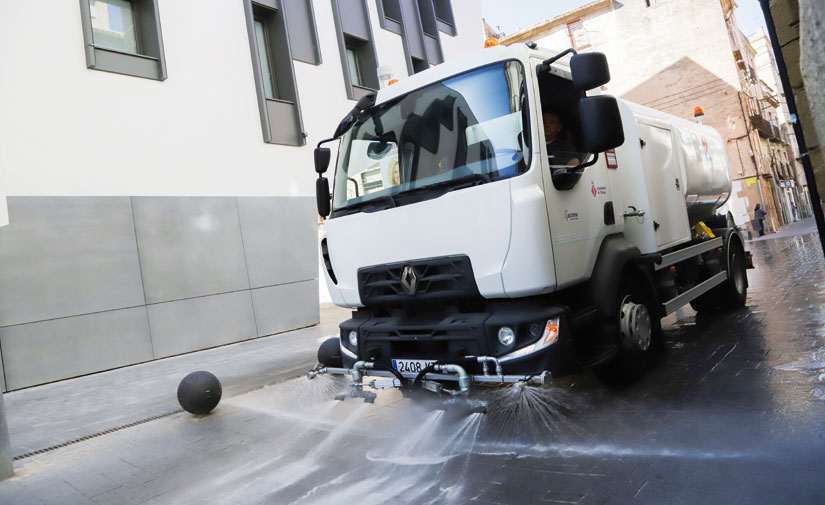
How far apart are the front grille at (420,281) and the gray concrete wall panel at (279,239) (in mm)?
8146

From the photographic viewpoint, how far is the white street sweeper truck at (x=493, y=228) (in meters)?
3.83

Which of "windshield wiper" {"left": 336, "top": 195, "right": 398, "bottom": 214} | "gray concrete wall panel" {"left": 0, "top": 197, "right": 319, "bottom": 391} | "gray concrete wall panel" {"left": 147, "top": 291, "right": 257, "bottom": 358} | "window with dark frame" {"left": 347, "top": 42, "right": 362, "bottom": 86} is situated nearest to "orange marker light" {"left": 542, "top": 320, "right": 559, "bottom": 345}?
"windshield wiper" {"left": 336, "top": 195, "right": 398, "bottom": 214}

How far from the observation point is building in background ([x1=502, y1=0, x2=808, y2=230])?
101 feet

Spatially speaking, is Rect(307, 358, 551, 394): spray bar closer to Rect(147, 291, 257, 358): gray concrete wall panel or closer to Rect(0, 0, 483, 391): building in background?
Rect(0, 0, 483, 391): building in background

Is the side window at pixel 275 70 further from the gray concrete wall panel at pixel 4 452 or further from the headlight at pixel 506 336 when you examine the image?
the headlight at pixel 506 336

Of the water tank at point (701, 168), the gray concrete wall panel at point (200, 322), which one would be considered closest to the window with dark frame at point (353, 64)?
the gray concrete wall panel at point (200, 322)

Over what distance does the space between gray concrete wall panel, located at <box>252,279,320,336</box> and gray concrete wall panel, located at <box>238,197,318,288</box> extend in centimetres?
18

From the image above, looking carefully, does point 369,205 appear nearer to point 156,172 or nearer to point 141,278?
point 141,278

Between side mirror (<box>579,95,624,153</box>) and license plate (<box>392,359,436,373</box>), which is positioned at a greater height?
side mirror (<box>579,95,624,153</box>)

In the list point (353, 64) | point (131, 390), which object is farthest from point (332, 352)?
point (353, 64)

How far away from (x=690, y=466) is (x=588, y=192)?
2.05 m

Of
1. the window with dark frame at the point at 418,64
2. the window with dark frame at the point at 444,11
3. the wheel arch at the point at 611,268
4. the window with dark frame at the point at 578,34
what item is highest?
the window with dark frame at the point at 578,34

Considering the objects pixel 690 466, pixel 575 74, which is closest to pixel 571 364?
pixel 690 466

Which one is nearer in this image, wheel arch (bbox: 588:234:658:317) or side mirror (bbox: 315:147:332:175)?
wheel arch (bbox: 588:234:658:317)
